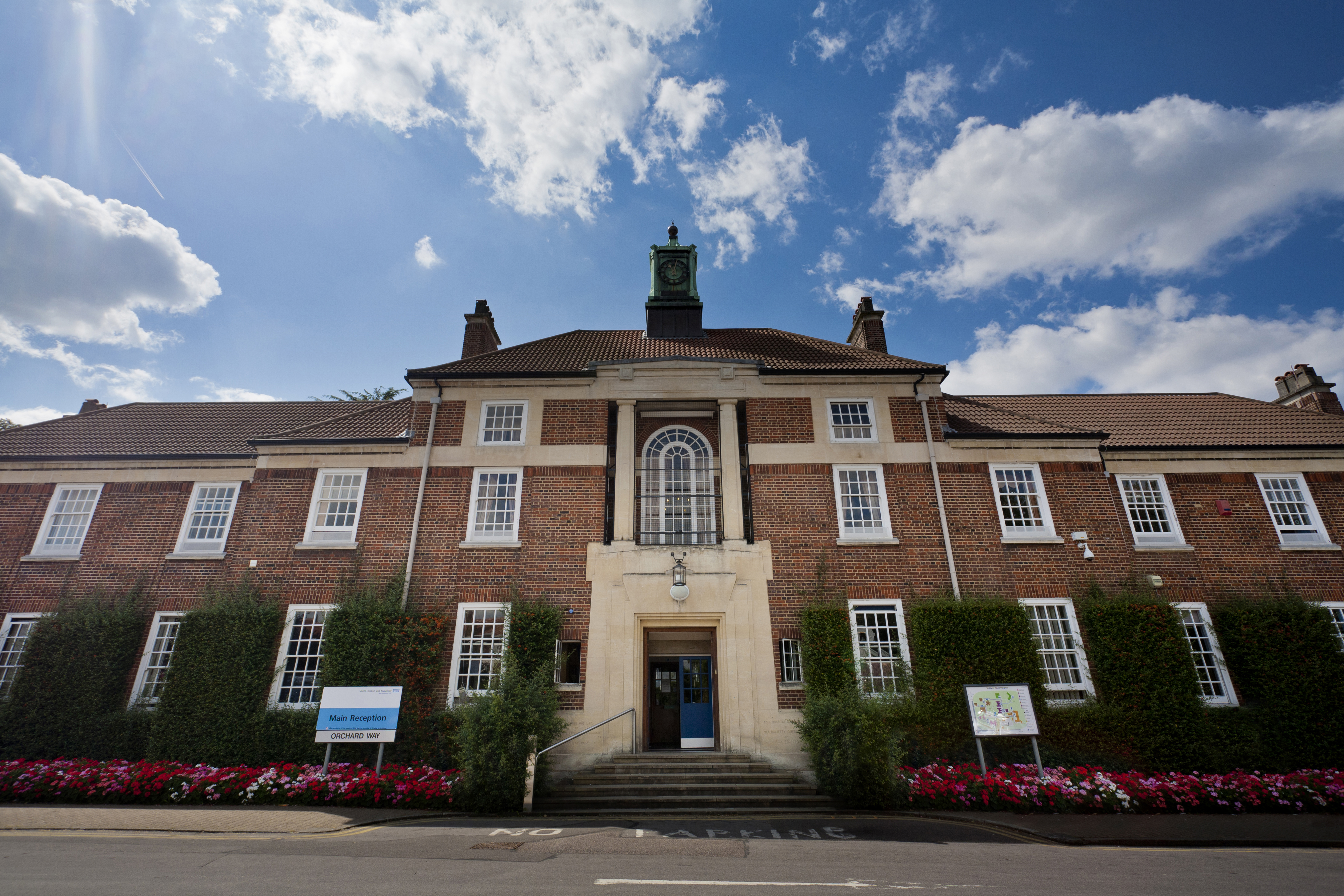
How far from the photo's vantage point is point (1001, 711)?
1296 cm

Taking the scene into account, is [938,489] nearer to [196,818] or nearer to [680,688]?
[680,688]

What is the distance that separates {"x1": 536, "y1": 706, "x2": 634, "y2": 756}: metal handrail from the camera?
13227mm

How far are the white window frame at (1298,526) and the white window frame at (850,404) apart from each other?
1131 cm

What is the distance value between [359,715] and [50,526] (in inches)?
480

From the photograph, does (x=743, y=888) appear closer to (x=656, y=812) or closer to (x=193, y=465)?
(x=656, y=812)

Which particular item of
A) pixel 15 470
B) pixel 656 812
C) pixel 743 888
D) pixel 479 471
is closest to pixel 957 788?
pixel 656 812

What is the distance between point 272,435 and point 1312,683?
1134 inches

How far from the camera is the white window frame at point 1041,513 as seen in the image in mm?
15820

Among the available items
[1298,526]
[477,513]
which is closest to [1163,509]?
[1298,526]

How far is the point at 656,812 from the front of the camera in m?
11.8

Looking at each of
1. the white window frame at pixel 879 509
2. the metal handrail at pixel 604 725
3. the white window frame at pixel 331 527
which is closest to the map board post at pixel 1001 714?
the white window frame at pixel 879 509

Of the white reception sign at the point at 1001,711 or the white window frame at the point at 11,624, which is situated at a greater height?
the white window frame at the point at 11,624

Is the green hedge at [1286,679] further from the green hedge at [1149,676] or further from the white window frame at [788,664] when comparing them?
the white window frame at [788,664]

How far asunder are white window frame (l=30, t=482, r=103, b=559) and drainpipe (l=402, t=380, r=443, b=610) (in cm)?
970
